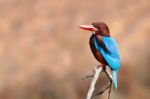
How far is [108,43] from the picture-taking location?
4.21m

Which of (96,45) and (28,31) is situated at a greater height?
(96,45)

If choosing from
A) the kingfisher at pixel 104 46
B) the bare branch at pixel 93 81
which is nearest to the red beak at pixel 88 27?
the kingfisher at pixel 104 46

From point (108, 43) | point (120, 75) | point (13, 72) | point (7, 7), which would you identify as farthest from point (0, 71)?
point (108, 43)

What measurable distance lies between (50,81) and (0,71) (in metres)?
0.57

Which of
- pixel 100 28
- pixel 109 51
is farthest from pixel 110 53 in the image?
pixel 100 28

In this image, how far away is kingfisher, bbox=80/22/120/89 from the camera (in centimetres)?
415

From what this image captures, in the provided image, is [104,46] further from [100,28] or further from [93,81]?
[93,81]

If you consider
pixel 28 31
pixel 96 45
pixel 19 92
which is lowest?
pixel 19 92

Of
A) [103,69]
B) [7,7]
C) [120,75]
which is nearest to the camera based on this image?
[103,69]

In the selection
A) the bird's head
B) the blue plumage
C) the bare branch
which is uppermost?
the bird's head

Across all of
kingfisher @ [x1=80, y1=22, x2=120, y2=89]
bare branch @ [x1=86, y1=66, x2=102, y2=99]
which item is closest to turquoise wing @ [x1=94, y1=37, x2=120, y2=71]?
kingfisher @ [x1=80, y1=22, x2=120, y2=89]

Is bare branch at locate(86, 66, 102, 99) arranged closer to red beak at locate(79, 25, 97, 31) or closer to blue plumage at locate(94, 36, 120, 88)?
blue plumage at locate(94, 36, 120, 88)

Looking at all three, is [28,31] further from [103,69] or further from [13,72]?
[103,69]

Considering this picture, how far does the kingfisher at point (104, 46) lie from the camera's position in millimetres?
4148
